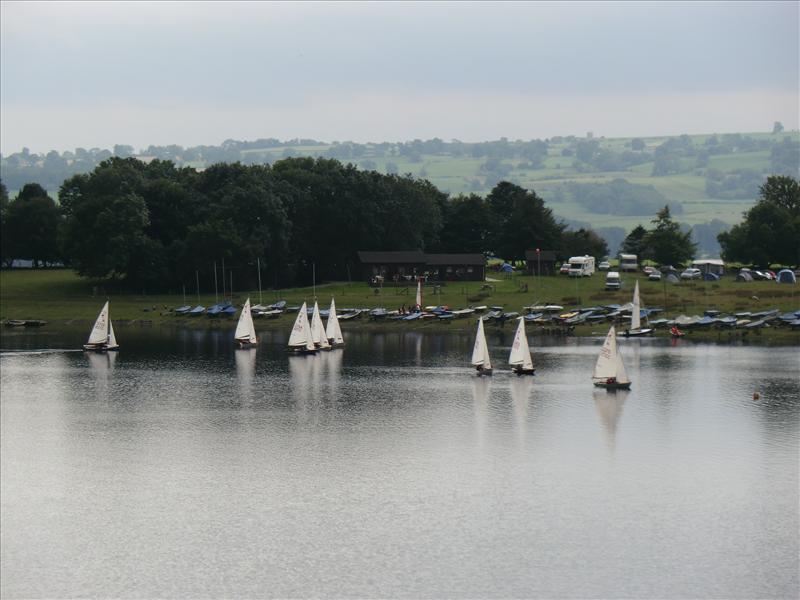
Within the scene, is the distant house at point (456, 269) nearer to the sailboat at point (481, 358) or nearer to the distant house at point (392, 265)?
the distant house at point (392, 265)

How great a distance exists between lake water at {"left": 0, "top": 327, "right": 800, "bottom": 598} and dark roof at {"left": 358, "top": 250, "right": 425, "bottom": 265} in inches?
2678

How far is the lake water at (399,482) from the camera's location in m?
63.5

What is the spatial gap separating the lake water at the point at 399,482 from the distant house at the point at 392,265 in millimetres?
67868

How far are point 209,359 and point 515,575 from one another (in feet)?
247

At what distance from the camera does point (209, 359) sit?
133 meters

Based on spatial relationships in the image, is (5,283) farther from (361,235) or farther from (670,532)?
(670,532)

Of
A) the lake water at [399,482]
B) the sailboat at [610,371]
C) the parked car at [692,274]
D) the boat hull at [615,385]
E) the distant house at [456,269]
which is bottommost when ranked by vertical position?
the lake water at [399,482]

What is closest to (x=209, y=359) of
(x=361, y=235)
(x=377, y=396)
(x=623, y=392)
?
(x=377, y=396)

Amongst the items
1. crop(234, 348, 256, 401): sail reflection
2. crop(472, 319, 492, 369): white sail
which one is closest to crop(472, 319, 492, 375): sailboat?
crop(472, 319, 492, 369): white sail

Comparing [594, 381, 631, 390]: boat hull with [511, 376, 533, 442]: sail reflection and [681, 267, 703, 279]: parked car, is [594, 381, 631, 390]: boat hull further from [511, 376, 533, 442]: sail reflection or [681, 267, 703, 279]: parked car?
[681, 267, 703, 279]: parked car

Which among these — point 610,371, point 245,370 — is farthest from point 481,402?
point 245,370

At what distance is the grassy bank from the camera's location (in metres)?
166

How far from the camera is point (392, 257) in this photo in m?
194

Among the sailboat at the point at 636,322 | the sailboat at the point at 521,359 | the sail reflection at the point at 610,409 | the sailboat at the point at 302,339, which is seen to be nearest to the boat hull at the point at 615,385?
the sail reflection at the point at 610,409
